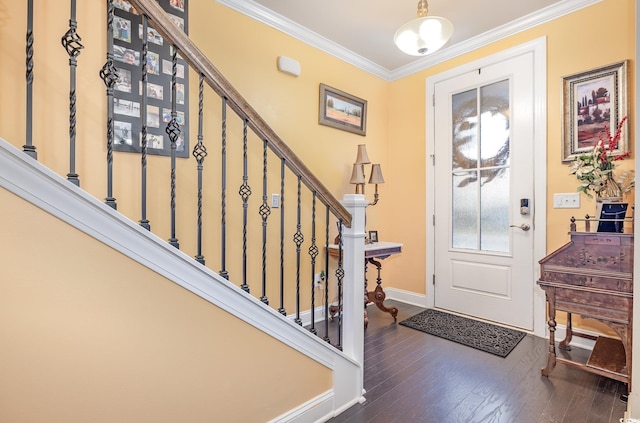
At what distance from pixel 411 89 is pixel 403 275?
2163 mm

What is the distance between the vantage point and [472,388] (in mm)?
1922

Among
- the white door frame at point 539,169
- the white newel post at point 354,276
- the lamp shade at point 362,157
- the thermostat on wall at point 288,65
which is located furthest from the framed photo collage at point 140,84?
the white door frame at point 539,169

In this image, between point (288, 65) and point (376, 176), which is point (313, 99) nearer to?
point (288, 65)

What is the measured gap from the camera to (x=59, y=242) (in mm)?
942

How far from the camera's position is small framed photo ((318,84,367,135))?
3.06 m

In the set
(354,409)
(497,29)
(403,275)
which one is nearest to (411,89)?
(497,29)

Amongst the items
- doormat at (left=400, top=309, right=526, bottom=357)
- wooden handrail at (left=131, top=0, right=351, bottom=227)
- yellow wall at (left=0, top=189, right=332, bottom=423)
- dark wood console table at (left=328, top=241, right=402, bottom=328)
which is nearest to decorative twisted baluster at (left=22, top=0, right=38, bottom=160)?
yellow wall at (left=0, top=189, right=332, bottom=423)

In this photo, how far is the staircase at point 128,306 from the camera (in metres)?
0.91

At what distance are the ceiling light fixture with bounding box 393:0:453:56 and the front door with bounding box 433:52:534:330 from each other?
49.5 inches

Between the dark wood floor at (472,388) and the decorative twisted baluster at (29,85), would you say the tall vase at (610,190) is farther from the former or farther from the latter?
the decorative twisted baluster at (29,85)

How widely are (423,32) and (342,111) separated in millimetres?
1366

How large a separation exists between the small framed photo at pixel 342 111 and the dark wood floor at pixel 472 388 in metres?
2.10

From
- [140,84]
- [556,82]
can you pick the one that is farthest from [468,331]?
[140,84]

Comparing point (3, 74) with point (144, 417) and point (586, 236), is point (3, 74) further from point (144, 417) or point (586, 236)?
point (586, 236)
